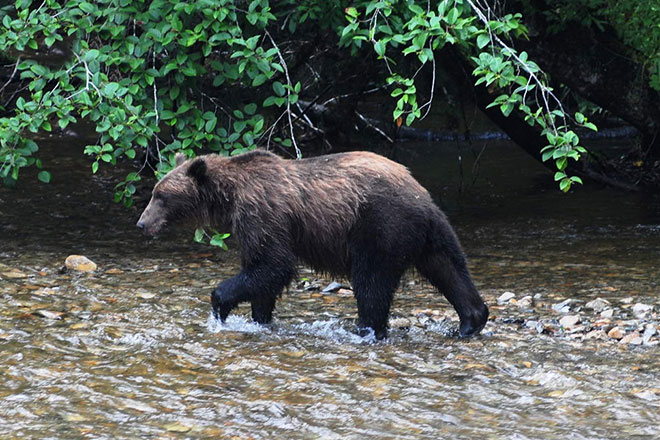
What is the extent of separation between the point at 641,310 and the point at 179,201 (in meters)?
3.90

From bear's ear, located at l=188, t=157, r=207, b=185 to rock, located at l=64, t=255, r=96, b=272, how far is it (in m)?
2.48

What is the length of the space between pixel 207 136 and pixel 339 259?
8.01 feet

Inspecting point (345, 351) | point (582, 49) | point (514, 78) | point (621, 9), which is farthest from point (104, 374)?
point (582, 49)

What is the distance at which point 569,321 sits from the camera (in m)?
7.77

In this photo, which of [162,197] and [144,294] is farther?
[144,294]

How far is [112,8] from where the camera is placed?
30.6 ft

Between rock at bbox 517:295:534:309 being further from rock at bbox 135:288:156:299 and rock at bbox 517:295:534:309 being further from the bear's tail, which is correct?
rock at bbox 135:288:156:299

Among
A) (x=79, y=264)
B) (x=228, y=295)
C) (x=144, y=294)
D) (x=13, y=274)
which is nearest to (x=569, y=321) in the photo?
(x=228, y=295)

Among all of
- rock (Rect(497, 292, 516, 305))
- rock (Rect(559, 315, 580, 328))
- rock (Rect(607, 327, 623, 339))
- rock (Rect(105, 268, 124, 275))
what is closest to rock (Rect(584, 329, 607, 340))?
rock (Rect(607, 327, 623, 339))

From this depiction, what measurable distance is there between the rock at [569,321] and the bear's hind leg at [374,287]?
1.47m

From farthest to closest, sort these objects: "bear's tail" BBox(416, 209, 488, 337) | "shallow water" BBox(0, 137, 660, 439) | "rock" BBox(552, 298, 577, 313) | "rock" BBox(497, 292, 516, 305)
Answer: "rock" BBox(497, 292, 516, 305)
"rock" BBox(552, 298, 577, 313)
"bear's tail" BBox(416, 209, 488, 337)
"shallow water" BBox(0, 137, 660, 439)

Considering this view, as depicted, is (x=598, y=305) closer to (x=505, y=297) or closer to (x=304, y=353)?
(x=505, y=297)

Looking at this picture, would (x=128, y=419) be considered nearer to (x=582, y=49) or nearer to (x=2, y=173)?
(x=2, y=173)

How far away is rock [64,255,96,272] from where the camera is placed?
31.3 ft
